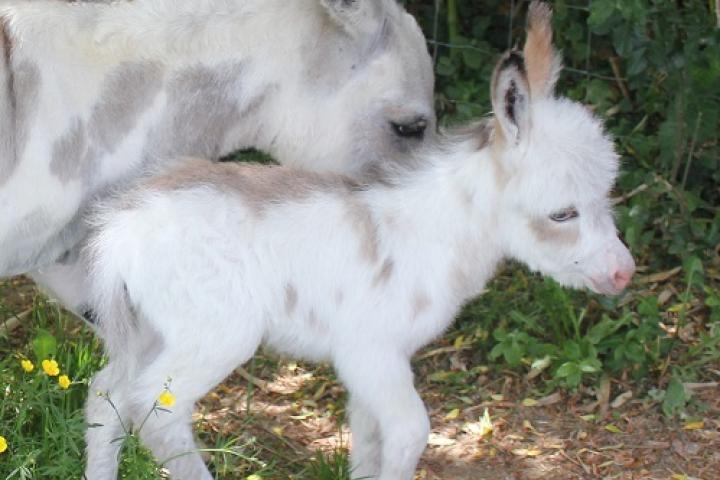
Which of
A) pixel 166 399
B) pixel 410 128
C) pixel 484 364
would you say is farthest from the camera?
pixel 484 364

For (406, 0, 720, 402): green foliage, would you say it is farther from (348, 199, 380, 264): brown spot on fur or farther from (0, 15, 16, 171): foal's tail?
(0, 15, 16, 171): foal's tail

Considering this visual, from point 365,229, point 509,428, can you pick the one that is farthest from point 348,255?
point 509,428

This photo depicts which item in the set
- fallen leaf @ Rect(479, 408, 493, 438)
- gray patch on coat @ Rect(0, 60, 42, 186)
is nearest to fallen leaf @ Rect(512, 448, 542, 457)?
fallen leaf @ Rect(479, 408, 493, 438)

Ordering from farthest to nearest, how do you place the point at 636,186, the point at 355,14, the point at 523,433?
the point at 636,186 → the point at 523,433 → the point at 355,14

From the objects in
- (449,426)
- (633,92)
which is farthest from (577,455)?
(633,92)

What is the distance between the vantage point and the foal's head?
2.89 m

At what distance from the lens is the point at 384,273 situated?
3002mm

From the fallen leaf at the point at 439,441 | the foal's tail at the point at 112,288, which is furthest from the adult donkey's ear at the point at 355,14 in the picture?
the fallen leaf at the point at 439,441

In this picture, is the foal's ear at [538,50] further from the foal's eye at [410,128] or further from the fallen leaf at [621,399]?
the fallen leaf at [621,399]

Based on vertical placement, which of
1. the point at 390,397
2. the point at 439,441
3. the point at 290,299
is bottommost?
the point at 439,441

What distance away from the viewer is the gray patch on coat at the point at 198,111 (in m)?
3.19

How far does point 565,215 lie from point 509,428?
103 centimetres

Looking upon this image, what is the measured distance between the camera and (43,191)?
9.88 ft

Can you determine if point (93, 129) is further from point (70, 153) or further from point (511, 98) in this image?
point (511, 98)
